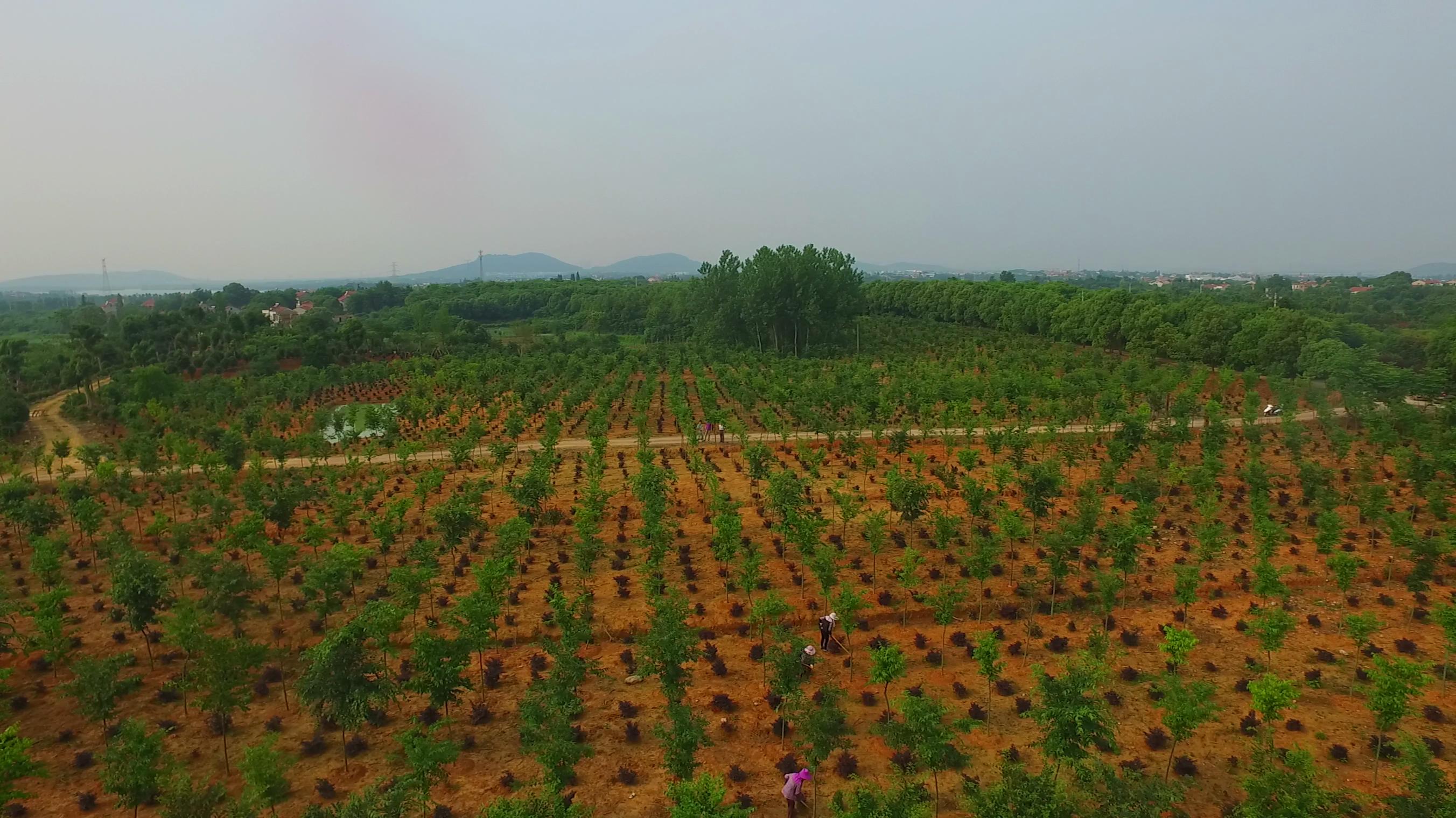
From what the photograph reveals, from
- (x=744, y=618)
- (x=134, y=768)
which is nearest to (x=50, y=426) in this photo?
(x=134, y=768)

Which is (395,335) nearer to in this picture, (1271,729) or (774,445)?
(774,445)

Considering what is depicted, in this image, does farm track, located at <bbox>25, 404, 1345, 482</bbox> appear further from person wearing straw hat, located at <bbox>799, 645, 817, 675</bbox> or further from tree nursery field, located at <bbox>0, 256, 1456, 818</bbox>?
person wearing straw hat, located at <bbox>799, 645, 817, 675</bbox>

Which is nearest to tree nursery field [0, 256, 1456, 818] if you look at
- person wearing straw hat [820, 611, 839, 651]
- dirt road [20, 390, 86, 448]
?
person wearing straw hat [820, 611, 839, 651]

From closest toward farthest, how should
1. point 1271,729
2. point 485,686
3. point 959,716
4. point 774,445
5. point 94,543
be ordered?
point 1271,729, point 959,716, point 485,686, point 94,543, point 774,445

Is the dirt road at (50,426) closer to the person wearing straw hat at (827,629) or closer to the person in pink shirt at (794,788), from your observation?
the person wearing straw hat at (827,629)

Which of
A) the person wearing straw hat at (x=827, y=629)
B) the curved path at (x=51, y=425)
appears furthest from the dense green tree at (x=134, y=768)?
the curved path at (x=51, y=425)

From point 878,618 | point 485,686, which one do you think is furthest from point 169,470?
point 878,618
